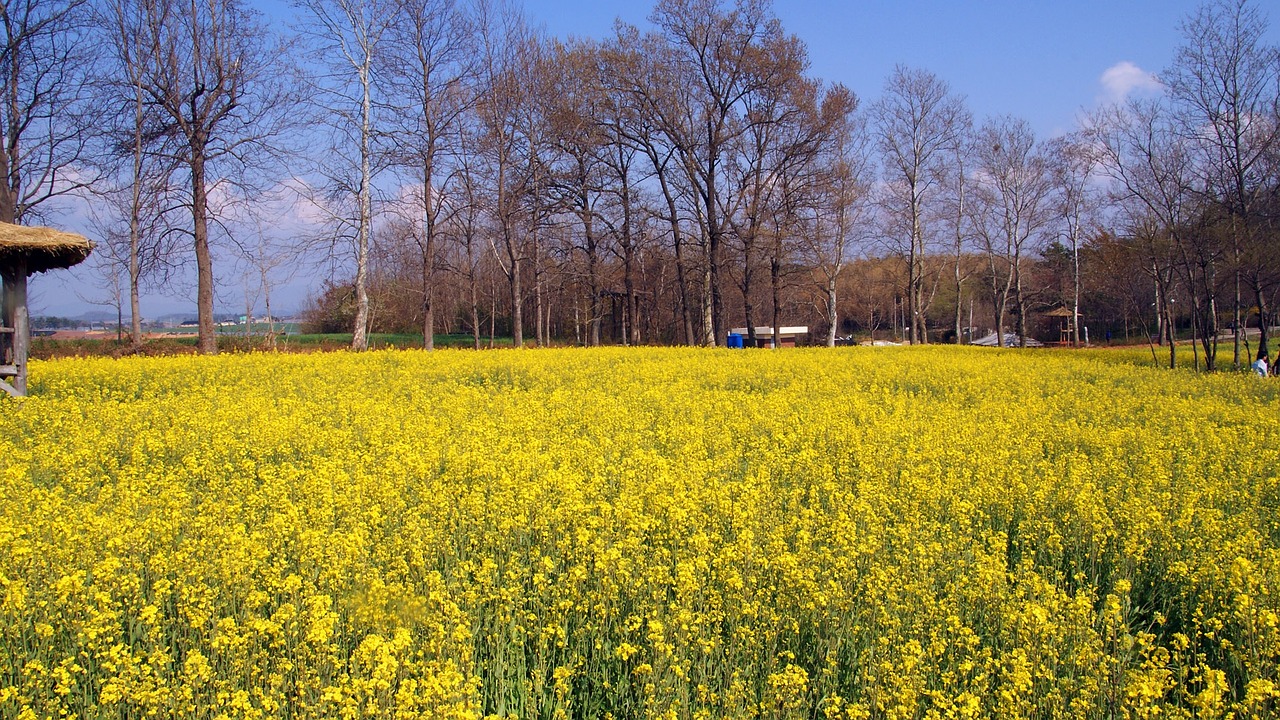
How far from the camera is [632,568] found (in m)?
4.17

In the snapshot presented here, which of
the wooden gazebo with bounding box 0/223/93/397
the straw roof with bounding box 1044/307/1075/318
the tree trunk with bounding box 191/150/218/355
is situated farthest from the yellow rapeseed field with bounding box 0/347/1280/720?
the straw roof with bounding box 1044/307/1075/318

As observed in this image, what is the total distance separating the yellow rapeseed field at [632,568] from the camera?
307cm

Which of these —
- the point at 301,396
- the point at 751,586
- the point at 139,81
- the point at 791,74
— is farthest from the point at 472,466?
the point at 791,74

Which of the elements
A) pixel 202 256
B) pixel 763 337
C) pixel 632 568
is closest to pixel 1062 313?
pixel 763 337

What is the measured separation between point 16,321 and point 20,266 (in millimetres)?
983

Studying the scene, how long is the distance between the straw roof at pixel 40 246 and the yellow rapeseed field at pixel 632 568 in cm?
434

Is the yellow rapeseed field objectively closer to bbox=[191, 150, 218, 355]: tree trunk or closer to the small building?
bbox=[191, 150, 218, 355]: tree trunk

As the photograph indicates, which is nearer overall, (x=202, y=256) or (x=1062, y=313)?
(x=202, y=256)

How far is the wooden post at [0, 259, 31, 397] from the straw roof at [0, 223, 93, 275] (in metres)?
0.18

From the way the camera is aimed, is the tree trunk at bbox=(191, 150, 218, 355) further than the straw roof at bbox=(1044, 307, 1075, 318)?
No

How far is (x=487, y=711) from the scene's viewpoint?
130 inches

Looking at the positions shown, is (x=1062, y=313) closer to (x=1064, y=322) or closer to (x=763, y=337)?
(x=1064, y=322)

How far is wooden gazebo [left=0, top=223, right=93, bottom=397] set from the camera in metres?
11.8

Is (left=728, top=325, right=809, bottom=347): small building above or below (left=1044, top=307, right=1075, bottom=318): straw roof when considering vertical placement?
below
